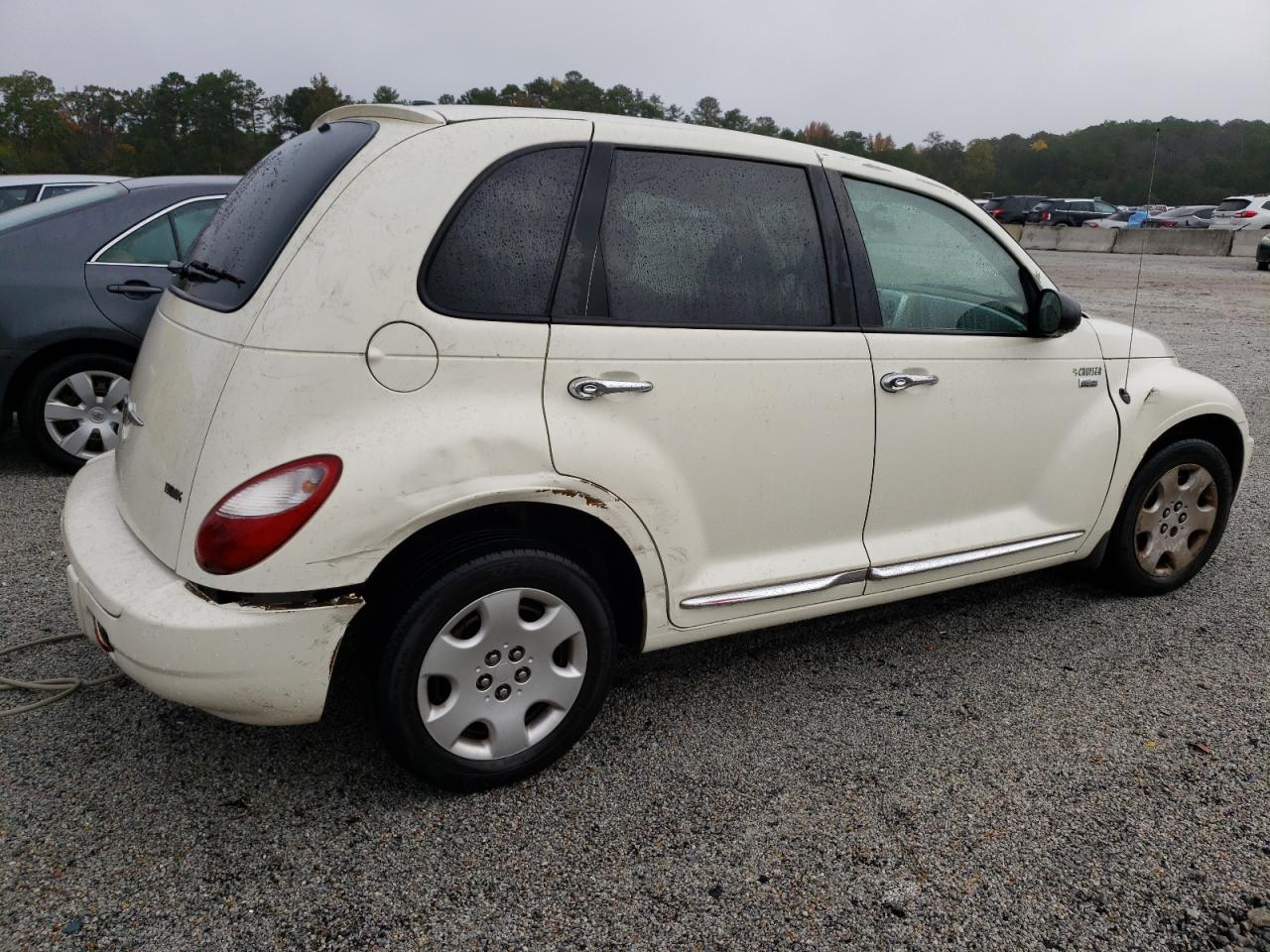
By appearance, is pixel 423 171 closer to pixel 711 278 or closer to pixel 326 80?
pixel 711 278

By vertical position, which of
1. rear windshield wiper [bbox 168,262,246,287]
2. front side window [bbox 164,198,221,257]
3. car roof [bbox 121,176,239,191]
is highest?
car roof [bbox 121,176,239,191]

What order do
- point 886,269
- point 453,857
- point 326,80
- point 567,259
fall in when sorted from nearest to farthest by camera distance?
point 453,857 < point 567,259 < point 886,269 < point 326,80

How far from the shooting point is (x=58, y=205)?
5414 millimetres

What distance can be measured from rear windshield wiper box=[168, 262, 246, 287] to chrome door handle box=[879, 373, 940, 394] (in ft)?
6.26

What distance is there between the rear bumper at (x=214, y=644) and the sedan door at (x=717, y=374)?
0.75 m

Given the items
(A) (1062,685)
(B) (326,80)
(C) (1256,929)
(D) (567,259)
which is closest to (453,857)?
(D) (567,259)

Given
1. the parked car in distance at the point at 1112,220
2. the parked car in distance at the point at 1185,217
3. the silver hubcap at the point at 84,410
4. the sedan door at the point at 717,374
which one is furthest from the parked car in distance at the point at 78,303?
the parked car in distance at the point at 1112,220

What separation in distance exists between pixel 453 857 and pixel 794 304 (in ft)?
6.06

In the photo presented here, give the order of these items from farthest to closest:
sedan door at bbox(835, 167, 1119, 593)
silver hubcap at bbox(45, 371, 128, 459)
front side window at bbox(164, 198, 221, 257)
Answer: front side window at bbox(164, 198, 221, 257)
silver hubcap at bbox(45, 371, 128, 459)
sedan door at bbox(835, 167, 1119, 593)

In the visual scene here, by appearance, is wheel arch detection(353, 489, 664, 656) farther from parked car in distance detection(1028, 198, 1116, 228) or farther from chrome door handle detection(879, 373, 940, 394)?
parked car in distance detection(1028, 198, 1116, 228)

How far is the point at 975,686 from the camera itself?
3.27m

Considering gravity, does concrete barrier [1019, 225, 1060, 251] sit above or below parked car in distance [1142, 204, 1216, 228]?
below

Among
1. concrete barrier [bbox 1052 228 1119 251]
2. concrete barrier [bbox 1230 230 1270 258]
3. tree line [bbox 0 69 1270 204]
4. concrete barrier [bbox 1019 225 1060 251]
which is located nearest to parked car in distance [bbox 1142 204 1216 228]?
concrete barrier [bbox 1019 225 1060 251]

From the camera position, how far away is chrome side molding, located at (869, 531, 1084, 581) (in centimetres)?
311
